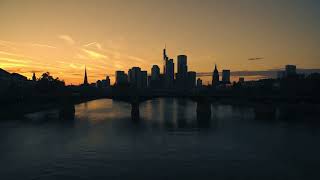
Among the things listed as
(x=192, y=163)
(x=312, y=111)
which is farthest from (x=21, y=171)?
(x=312, y=111)

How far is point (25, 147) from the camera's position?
1876 inches

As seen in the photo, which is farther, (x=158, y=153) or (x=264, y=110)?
(x=264, y=110)

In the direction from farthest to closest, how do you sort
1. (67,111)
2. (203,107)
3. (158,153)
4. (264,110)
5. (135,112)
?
1. (264,110)
2. (203,107)
3. (135,112)
4. (67,111)
5. (158,153)

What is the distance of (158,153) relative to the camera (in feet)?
144

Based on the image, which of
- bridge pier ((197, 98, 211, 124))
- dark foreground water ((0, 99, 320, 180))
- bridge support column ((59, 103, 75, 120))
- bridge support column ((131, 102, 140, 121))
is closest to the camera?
dark foreground water ((0, 99, 320, 180))

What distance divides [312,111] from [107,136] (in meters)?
81.6

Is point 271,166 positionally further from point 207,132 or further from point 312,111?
point 312,111

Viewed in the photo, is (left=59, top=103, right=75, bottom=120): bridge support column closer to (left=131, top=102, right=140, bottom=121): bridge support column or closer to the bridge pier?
(left=131, top=102, right=140, bottom=121): bridge support column

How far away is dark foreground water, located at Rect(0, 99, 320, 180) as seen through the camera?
34406mm

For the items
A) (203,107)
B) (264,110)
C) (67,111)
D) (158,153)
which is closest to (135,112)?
(67,111)

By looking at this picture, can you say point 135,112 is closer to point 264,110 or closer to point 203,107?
point 203,107

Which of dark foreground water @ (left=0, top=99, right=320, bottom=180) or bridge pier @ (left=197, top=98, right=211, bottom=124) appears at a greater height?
bridge pier @ (left=197, top=98, right=211, bottom=124)

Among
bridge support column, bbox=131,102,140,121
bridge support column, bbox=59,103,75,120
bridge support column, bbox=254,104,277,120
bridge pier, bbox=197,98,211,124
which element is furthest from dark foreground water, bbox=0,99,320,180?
bridge support column, bbox=254,104,277,120

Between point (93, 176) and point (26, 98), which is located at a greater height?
point (26, 98)
